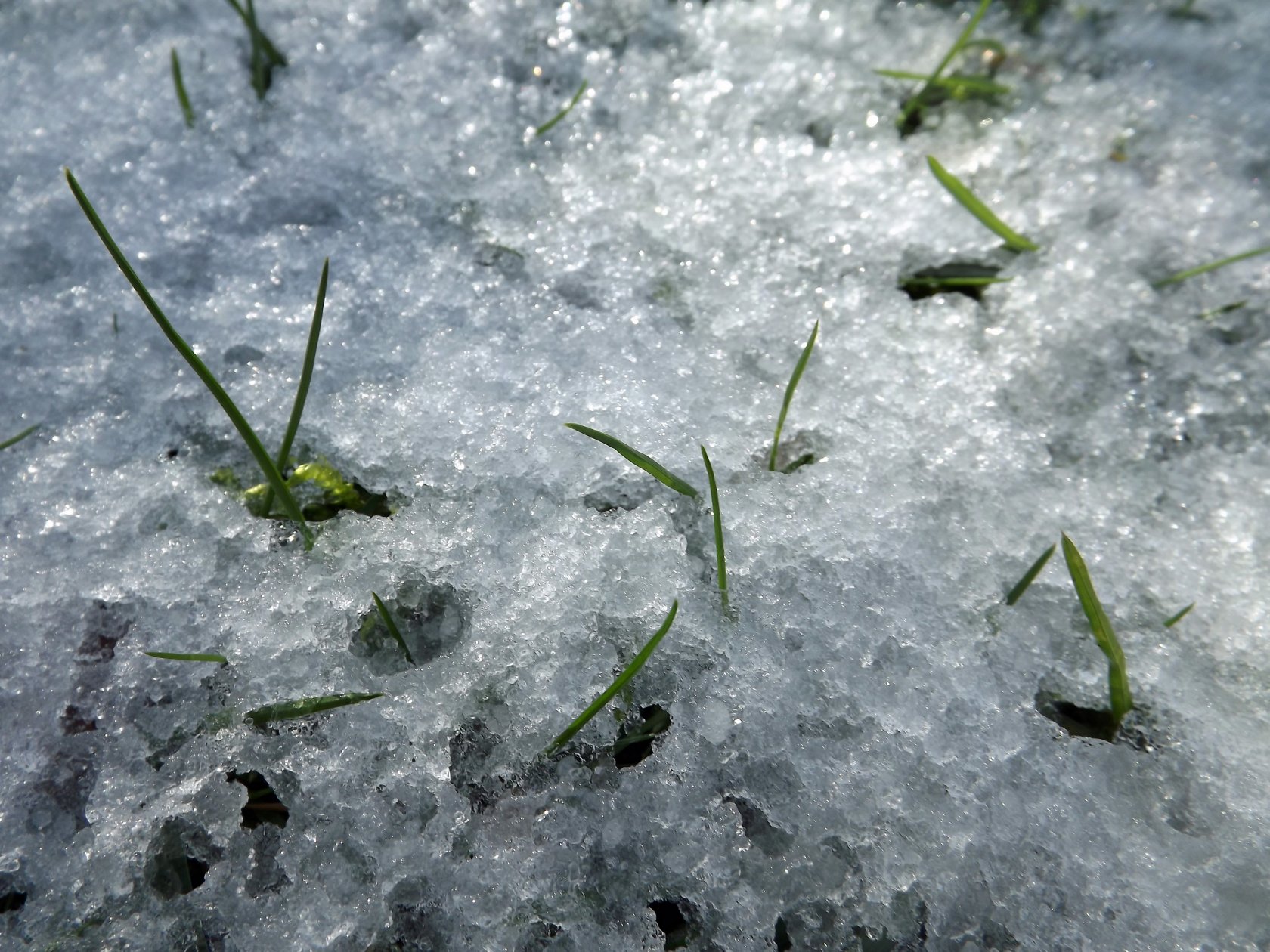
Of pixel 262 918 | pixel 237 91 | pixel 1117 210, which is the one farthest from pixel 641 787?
pixel 237 91

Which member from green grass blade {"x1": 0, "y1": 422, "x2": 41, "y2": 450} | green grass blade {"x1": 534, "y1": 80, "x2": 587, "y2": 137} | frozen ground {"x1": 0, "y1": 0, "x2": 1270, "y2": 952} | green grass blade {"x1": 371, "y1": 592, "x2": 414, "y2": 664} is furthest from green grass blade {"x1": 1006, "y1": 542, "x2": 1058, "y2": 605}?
green grass blade {"x1": 0, "y1": 422, "x2": 41, "y2": 450}

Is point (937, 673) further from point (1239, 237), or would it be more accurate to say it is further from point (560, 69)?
point (560, 69)

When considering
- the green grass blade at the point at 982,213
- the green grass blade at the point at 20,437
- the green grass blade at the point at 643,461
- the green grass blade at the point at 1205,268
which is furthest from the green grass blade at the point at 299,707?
the green grass blade at the point at 1205,268

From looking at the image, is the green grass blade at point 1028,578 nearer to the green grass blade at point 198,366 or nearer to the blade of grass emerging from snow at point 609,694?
the blade of grass emerging from snow at point 609,694

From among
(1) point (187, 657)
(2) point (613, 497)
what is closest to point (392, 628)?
(1) point (187, 657)

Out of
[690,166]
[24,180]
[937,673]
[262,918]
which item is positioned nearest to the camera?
[262,918]

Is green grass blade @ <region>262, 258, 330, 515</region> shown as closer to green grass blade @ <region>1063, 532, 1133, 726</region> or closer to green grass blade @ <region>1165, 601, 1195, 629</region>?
green grass blade @ <region>1063, 532, 1133, 726</region>
